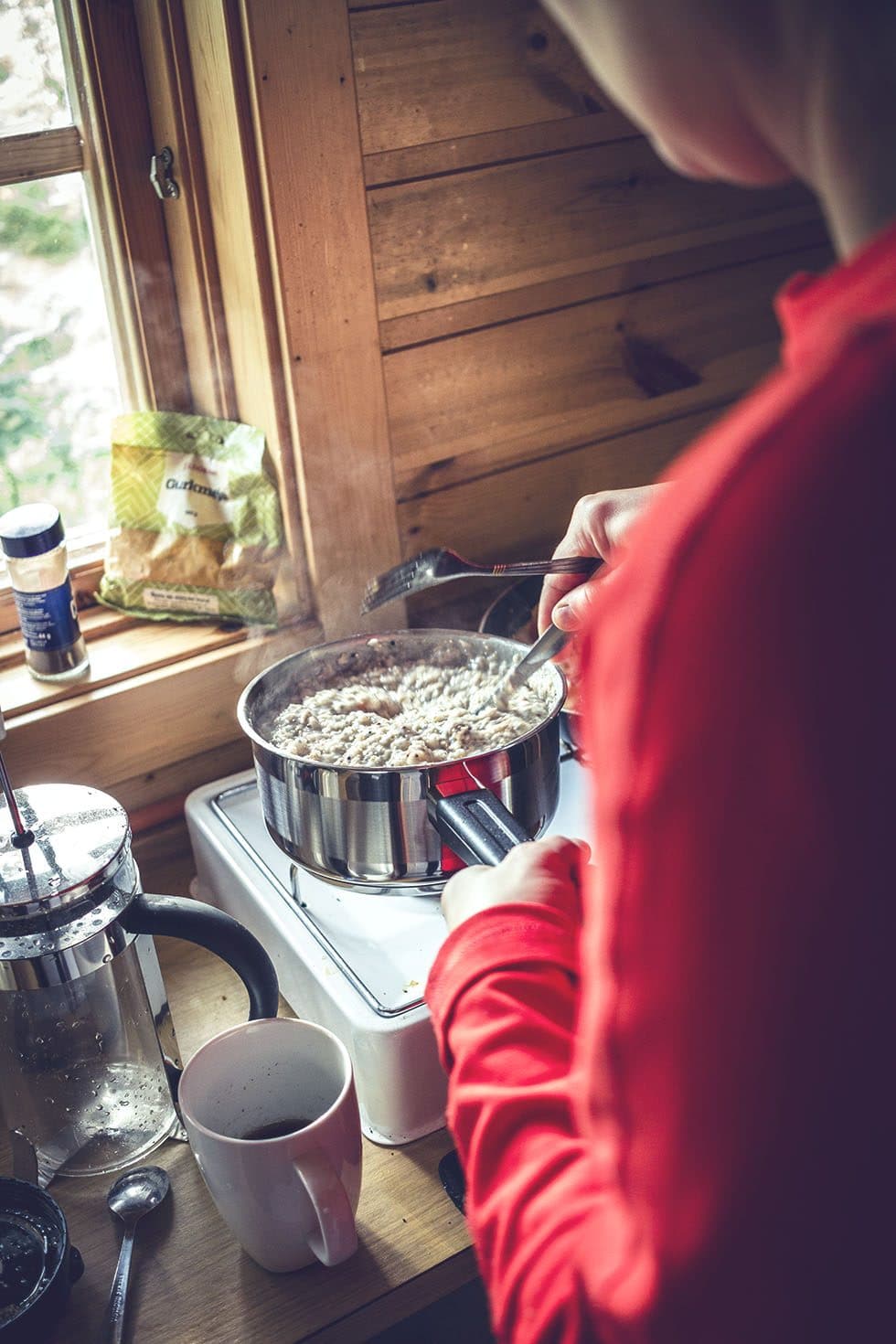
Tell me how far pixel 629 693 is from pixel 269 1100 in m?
0.67

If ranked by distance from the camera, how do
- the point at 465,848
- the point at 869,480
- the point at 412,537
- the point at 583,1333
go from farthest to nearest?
the point at 412,537, the point at 465,848, the point at 583,1333, the point at 869,480

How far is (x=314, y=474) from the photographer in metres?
1.31

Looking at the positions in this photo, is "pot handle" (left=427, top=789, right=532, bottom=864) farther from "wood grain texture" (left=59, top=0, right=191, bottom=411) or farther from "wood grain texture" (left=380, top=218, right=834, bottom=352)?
"wood grain texture" (left=59, top=0, right=191, bottom=411)

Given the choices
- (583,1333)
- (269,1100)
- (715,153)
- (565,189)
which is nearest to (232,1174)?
(269,1100)

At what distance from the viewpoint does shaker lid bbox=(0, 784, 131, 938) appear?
0.87 m

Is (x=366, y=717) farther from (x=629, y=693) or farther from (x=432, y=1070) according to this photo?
(x=629, y=693)

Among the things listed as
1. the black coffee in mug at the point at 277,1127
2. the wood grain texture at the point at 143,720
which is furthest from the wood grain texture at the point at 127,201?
the black coffee in mug at the point at 277,1127

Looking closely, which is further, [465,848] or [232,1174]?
[465,848]

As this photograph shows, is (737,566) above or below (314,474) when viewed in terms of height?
above

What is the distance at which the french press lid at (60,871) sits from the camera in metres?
0.87

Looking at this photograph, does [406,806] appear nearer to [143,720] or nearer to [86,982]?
[86,982]

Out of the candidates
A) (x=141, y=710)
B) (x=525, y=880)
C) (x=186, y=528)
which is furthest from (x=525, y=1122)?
(x=186, y=528)

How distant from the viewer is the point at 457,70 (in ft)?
4.10

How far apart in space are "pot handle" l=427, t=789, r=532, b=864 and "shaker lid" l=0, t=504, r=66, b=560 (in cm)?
52
